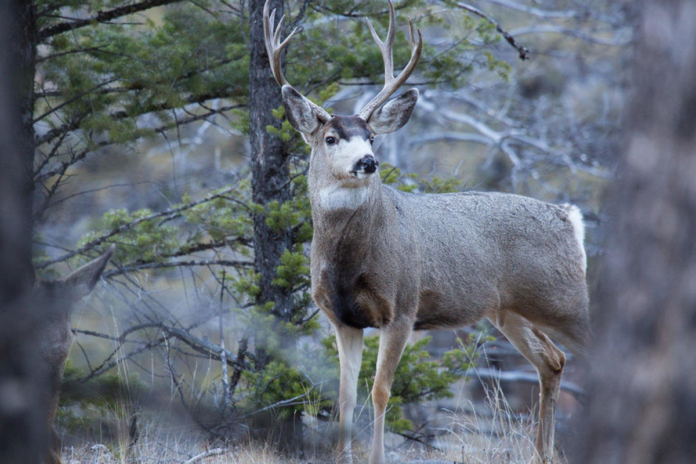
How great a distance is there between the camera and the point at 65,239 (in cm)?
957

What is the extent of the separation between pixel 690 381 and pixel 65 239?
8767mm

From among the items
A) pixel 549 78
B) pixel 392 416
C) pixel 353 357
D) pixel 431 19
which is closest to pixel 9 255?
pixel 353 357

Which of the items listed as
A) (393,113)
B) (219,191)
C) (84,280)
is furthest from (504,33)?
(84,280)

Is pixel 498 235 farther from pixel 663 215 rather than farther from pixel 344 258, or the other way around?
pixel 663 215

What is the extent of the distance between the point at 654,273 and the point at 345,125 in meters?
3.87

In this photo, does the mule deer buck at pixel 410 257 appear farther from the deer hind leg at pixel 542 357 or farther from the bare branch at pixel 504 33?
the bare branch at pixel 504 33

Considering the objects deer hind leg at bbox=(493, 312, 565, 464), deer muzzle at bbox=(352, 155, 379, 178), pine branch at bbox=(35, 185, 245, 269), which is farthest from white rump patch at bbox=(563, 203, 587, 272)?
pine branch at bbox=(35, 185, 245, 269)

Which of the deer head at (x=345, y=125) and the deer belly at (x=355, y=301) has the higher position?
the deer head at (x=345, y=125)

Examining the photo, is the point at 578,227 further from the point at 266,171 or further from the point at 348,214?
the point at 266,171

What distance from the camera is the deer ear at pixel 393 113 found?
6.46 m

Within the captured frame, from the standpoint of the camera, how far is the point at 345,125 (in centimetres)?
594

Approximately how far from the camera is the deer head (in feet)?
18.7

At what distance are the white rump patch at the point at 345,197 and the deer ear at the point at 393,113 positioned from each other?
2.93 feet

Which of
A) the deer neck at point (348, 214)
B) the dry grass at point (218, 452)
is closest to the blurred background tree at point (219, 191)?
the dry grass at point (218, 452)
